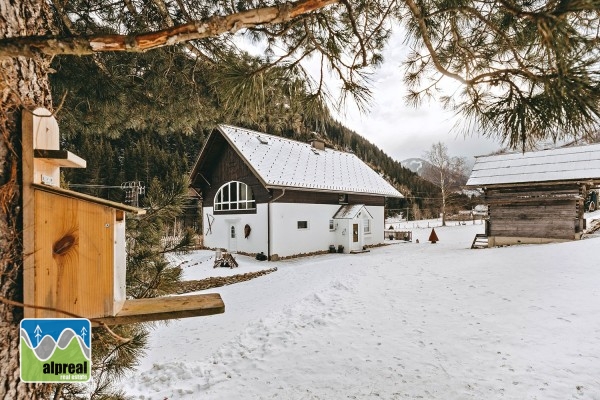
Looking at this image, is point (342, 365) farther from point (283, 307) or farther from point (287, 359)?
point (283, 307)

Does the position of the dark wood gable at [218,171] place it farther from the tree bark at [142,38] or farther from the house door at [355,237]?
the tree bark at [142,38]

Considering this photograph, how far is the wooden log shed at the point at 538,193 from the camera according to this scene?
1383cm

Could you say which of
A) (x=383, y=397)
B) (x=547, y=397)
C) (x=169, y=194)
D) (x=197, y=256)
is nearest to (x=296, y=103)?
(x=169, y=194)

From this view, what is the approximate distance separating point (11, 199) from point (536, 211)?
18.7 metres

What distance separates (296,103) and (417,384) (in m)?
4.07

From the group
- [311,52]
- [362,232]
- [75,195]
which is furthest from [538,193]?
[75,195]

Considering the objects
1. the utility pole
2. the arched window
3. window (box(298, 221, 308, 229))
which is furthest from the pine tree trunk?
window (box(298, 221, 308, 229))

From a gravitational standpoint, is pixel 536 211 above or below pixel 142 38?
below

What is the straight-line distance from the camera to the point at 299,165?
1809 centimetres

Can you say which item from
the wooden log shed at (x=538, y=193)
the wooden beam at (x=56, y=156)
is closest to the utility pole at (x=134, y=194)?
the wooden beam at (x=56, y=156)

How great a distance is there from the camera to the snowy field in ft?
13.6

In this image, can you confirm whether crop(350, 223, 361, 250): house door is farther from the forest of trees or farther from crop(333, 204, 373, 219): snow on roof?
the forest of trees

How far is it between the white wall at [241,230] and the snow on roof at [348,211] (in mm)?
4924

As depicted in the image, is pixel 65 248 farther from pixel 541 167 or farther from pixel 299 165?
pixel 541 167
